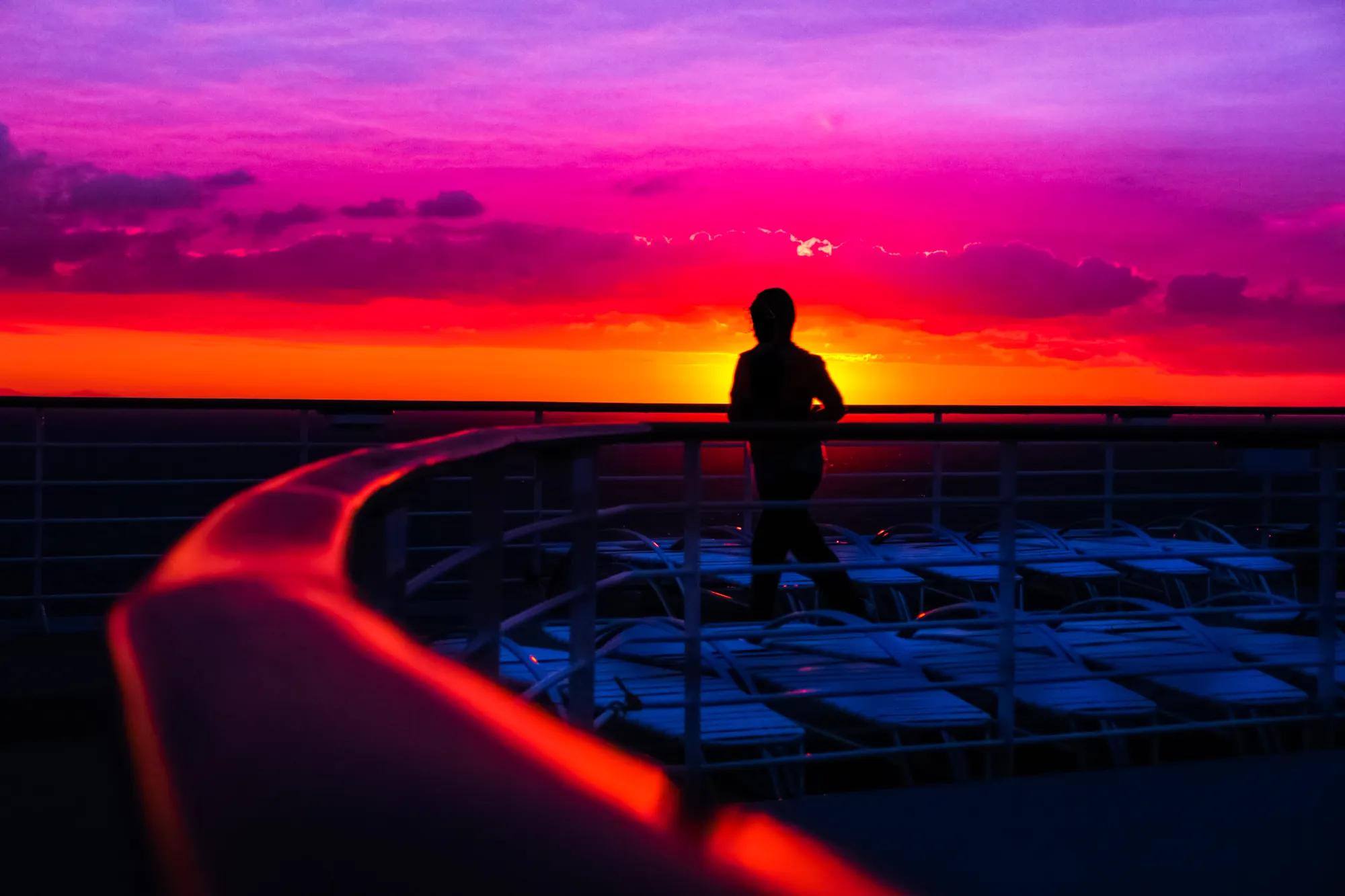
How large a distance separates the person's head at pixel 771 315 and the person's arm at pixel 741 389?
119 mm

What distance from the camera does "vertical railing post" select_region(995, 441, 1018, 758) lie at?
3.00 m

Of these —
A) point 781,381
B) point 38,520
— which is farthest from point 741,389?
point 38,520

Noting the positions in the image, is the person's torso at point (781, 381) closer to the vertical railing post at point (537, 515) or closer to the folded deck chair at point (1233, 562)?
the vertical railing post at point (537, 515)

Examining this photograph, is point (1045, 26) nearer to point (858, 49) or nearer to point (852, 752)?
point (858, 49)

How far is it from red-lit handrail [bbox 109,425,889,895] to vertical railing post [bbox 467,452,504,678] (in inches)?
52.9

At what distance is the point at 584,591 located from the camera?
2.45 metres

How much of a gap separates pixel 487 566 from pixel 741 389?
A: 2586 mm

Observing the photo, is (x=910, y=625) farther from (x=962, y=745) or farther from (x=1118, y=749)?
(x=1118, y=749)

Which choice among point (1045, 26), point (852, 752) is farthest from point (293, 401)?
point (1045, 26)

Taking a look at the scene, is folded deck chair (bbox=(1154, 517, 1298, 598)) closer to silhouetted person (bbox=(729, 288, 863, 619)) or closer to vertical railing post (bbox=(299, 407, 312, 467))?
silhouetted person (bbox=(729, 288, 863, 619))

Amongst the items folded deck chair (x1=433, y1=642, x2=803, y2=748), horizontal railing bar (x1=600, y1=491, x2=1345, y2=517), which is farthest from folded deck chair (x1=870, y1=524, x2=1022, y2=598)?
folded deck chair (x1=433, y1=642, x2=803, y2=748)

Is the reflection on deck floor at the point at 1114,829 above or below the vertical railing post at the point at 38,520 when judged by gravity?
below

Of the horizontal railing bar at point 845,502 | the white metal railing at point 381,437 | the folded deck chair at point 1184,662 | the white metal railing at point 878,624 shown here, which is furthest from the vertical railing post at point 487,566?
the folded deck chair at point 1184,662

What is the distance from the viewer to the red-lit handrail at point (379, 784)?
0.23 m
